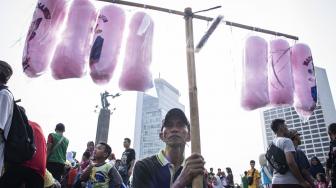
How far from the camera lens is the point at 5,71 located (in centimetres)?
259

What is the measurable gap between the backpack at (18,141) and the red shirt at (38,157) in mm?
548

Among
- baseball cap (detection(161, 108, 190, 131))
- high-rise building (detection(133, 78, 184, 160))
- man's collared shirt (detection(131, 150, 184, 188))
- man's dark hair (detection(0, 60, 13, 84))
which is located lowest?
man's collared shirt (detection(131, 150, 184, 188))

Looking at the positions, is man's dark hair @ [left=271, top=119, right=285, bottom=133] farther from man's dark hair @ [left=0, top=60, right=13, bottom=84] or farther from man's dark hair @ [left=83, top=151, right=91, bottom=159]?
man's dark hair @ [left=83, top=151, right=91, bottom=159]

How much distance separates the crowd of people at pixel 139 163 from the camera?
5.92 ft

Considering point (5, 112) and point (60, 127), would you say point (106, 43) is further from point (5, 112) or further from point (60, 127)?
point (60, 127)

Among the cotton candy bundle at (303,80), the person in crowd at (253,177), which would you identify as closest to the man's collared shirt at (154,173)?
the cotton candy bundle at (303,80)

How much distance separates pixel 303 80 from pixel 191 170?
355cm

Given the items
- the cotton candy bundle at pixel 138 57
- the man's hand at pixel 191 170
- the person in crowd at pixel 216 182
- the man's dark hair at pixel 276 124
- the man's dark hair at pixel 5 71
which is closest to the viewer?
the man's hand at pixel 191 170

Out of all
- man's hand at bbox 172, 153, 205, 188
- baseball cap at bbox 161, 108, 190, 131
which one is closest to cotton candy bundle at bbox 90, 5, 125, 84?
baseball cap at bbox 161, 108, 190, 131

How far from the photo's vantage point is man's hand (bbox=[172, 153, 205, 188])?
1.48 meters

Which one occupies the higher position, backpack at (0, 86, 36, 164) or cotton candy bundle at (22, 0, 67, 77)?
cotton candy bundle at (22, 0, 67, 77)

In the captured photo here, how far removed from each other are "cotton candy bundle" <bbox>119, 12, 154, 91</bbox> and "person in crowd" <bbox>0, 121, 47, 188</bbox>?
1169 mm

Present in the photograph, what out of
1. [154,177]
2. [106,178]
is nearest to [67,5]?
[106,178]

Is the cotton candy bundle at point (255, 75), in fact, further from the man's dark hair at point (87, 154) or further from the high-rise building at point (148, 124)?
the high-rise building at point (148, 124)
